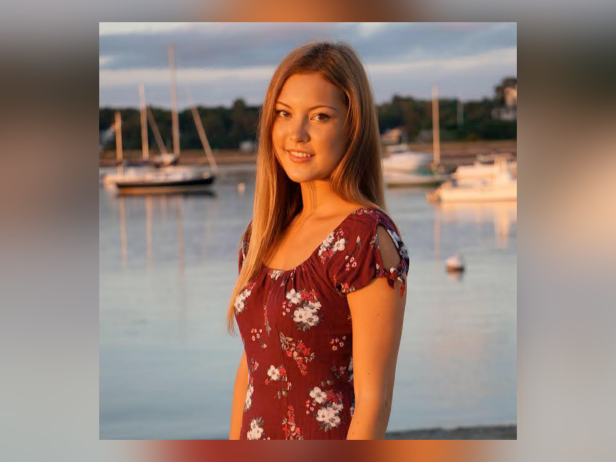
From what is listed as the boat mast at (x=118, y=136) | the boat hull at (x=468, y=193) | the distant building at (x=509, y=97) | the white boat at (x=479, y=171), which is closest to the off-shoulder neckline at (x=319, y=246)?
the white boat at (x=479, y=171)

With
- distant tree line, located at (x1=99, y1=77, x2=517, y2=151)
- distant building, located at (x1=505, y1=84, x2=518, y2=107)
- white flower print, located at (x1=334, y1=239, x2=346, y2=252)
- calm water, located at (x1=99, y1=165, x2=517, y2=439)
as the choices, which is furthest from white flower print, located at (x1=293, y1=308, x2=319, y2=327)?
distant building, located at (x1=505, y1=84, x2=518, y2=107)

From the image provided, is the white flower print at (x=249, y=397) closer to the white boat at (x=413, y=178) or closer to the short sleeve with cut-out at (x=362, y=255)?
the short sleeve with cut-out at (x=362, y=255)

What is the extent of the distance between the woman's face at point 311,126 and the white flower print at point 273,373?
1.05 ft

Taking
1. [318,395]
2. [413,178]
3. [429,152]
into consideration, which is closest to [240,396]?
[318,395]

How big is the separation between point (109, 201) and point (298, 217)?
1236 centimetres

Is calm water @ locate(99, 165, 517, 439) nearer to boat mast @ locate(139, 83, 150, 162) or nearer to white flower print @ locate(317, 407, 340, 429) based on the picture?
boat mast @ locate(139, 83, 150, 162)

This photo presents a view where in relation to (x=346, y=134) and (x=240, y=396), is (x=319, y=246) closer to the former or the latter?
(x=346, y=134)

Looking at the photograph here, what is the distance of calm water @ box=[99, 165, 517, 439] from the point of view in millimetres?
10172

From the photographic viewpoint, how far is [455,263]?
1259 cm

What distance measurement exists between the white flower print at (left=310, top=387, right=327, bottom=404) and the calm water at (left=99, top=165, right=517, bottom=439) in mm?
7333

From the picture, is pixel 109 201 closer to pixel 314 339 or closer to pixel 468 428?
pixel 468 428

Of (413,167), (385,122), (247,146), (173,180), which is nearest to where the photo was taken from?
(247,146)

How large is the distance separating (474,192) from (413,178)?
927 millimetres
